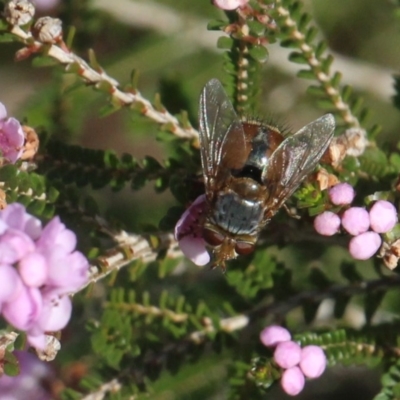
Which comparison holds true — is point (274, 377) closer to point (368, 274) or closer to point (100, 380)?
point (100, 380)

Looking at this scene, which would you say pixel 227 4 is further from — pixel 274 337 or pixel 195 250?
pixel 274 337

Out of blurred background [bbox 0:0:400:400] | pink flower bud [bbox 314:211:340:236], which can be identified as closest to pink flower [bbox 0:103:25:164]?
pink flower bud [bbox 314:211:340:236]

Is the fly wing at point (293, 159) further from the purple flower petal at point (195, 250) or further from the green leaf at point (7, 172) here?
the green leaf at point (7, 172)

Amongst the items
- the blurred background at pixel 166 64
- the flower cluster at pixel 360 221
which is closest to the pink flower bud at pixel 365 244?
the flower cluster at pixel 360 221

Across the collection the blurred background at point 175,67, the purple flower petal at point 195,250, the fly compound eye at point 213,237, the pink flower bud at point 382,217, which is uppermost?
the pink flower bud at point 382,217

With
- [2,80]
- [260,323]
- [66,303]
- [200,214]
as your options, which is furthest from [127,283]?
[2,80]

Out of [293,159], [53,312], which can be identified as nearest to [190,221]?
[293,159]
